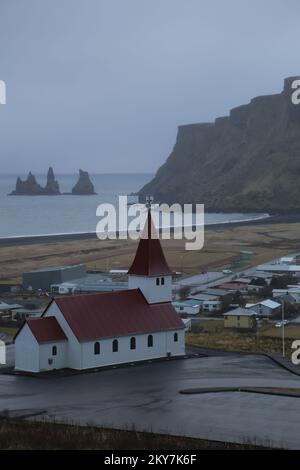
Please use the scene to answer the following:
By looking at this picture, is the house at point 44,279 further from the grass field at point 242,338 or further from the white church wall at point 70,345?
the white church wall at point 70,345

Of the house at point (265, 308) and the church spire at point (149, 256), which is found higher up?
the church spire at point (149, 256)

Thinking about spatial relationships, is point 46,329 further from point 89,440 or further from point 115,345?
point 89,440

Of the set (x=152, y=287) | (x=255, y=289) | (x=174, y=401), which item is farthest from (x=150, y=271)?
(x=255, y=289)

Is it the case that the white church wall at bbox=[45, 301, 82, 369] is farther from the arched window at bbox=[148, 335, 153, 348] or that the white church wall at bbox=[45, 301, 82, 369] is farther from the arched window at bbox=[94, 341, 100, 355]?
the arched window at bbox=[148, 335, 153, 348]

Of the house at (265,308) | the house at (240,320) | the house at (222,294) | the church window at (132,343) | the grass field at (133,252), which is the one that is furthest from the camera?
the grass field at (133,252)

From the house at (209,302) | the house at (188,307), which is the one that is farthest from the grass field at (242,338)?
the house at (209,302)

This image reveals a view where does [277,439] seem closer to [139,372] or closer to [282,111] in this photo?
[139,372]
